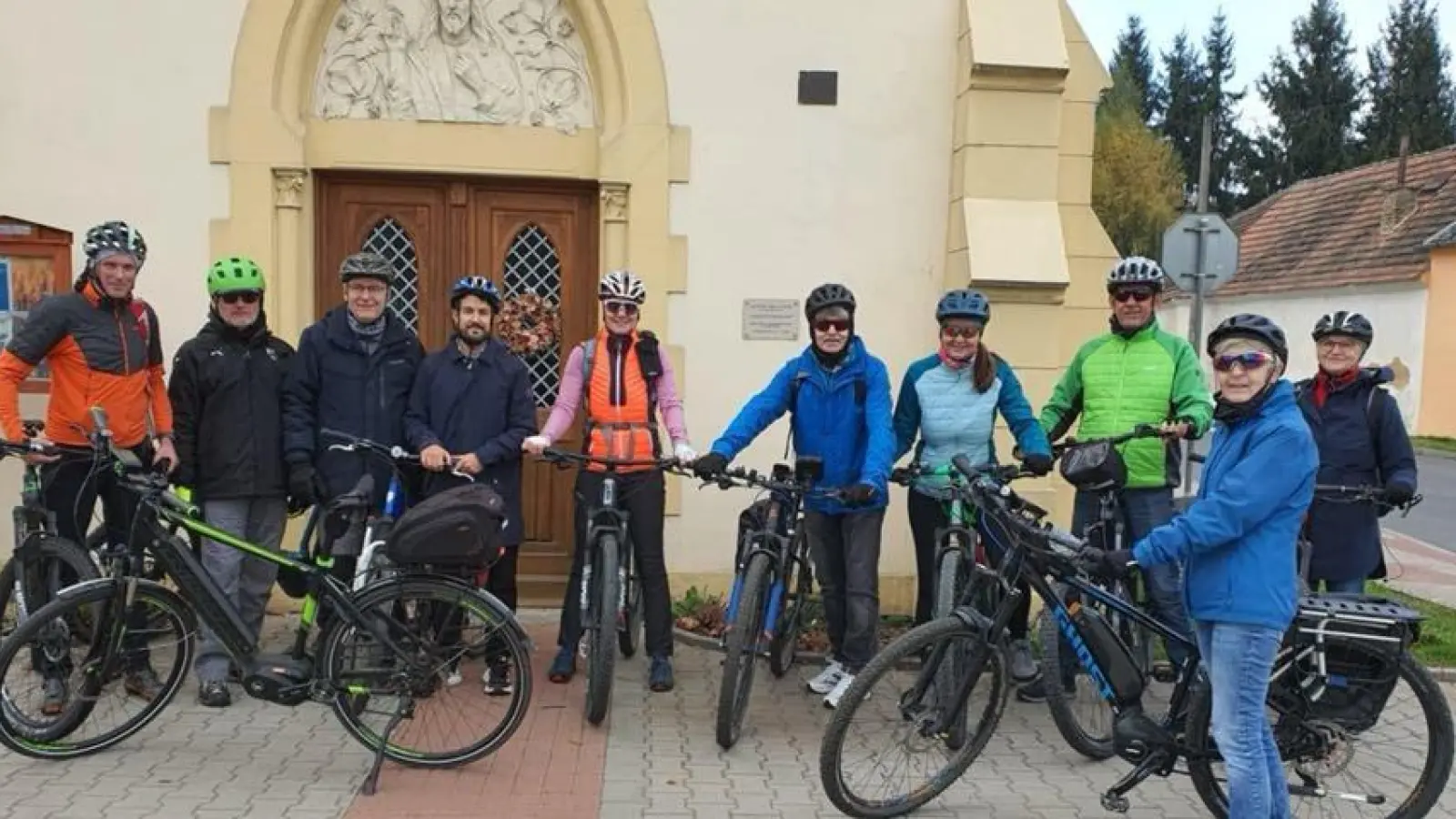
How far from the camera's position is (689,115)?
644 centimetres

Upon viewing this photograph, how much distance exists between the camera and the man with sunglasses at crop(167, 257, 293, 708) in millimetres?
4844

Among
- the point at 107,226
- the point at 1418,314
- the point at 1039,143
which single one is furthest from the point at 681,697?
the point at 1418,314

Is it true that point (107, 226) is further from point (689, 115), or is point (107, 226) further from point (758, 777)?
point (758, 777)

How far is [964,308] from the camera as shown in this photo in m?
4.92

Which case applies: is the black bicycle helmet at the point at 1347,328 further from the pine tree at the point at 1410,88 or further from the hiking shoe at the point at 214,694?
the pine tree at the point at 1410,88

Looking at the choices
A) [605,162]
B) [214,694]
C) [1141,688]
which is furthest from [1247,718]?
[605,162]

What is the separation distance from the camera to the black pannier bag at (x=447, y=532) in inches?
164

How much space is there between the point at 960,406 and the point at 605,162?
8.64 feet

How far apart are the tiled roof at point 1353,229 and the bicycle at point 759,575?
2384cm

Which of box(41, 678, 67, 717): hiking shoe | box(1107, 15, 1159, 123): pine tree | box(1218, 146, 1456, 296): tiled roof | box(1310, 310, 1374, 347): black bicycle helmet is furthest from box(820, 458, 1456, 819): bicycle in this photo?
box(1107, 15, 1159, 123): pine tree

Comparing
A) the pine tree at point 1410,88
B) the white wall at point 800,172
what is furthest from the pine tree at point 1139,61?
the white wall at point 800,172

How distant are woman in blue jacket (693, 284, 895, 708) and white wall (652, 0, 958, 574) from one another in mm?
1557

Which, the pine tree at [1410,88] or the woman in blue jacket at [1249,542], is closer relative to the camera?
the woman in blue jacket at [1249,542]

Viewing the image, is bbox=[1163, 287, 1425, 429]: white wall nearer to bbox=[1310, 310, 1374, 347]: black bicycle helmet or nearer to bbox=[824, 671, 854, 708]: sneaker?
bbox=[1310, 310, 1374, 347]: black bicycle helmet
